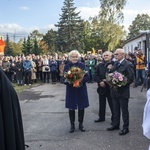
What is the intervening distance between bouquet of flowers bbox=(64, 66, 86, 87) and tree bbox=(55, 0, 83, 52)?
60900 mm

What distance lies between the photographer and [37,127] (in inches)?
316

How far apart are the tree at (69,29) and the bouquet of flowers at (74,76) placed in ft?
200

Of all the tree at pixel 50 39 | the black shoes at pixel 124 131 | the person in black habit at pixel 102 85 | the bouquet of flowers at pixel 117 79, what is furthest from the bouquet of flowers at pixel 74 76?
the tree at pixel 50 39

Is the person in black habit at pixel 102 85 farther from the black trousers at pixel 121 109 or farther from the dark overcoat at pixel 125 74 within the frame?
the dark overcoat at pixel 125 74

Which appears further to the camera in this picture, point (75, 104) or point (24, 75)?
point (24, 75)

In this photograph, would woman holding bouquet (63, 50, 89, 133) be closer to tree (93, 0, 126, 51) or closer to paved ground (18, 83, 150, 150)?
paved ground (18, 83, 150, 150)

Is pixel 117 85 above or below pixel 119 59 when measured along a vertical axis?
below

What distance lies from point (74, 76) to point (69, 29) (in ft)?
214

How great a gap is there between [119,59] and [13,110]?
479 centimetres

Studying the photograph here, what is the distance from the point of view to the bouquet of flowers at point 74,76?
290 inches

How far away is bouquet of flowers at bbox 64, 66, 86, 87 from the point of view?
24.2ft

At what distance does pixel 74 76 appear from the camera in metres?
7.34

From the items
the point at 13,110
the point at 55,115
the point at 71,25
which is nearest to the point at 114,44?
the point at 71,25

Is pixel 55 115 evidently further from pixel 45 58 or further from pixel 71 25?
pixel 71 25
